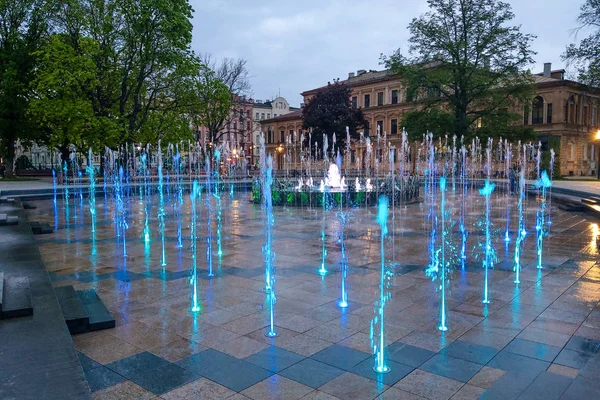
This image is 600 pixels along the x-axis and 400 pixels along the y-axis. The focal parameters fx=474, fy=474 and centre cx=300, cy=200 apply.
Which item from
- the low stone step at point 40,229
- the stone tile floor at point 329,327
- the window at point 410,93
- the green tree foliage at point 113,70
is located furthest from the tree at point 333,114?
the stone tile floor at point 329,327

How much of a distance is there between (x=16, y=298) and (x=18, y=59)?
32030 mm

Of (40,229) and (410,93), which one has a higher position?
(410,93)

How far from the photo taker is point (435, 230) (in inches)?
462

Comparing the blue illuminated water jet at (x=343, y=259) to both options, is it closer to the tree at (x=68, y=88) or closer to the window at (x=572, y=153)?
the tree at (x=68, y=88)

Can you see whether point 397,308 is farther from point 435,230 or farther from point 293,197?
point 293,197

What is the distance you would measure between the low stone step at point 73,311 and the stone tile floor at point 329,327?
0.78 feet

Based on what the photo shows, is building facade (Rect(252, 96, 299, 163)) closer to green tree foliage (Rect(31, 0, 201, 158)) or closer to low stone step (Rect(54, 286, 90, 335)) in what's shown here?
green tree foliage (Rect(31, 0, 201, 158))

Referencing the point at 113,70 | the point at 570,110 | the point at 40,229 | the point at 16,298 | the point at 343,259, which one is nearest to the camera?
the point at 16,298

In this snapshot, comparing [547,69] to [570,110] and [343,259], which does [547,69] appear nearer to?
[570,110]

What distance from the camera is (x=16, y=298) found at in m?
4.98

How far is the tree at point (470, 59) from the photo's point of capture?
100ft

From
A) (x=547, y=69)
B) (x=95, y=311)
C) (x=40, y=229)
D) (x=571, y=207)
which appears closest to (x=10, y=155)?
(x=40, y=229)

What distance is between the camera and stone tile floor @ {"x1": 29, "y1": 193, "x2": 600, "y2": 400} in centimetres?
376

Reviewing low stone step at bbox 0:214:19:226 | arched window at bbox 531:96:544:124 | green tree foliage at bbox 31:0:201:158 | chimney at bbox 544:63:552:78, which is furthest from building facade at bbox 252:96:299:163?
low stone step at bbox 0:214:19:226
